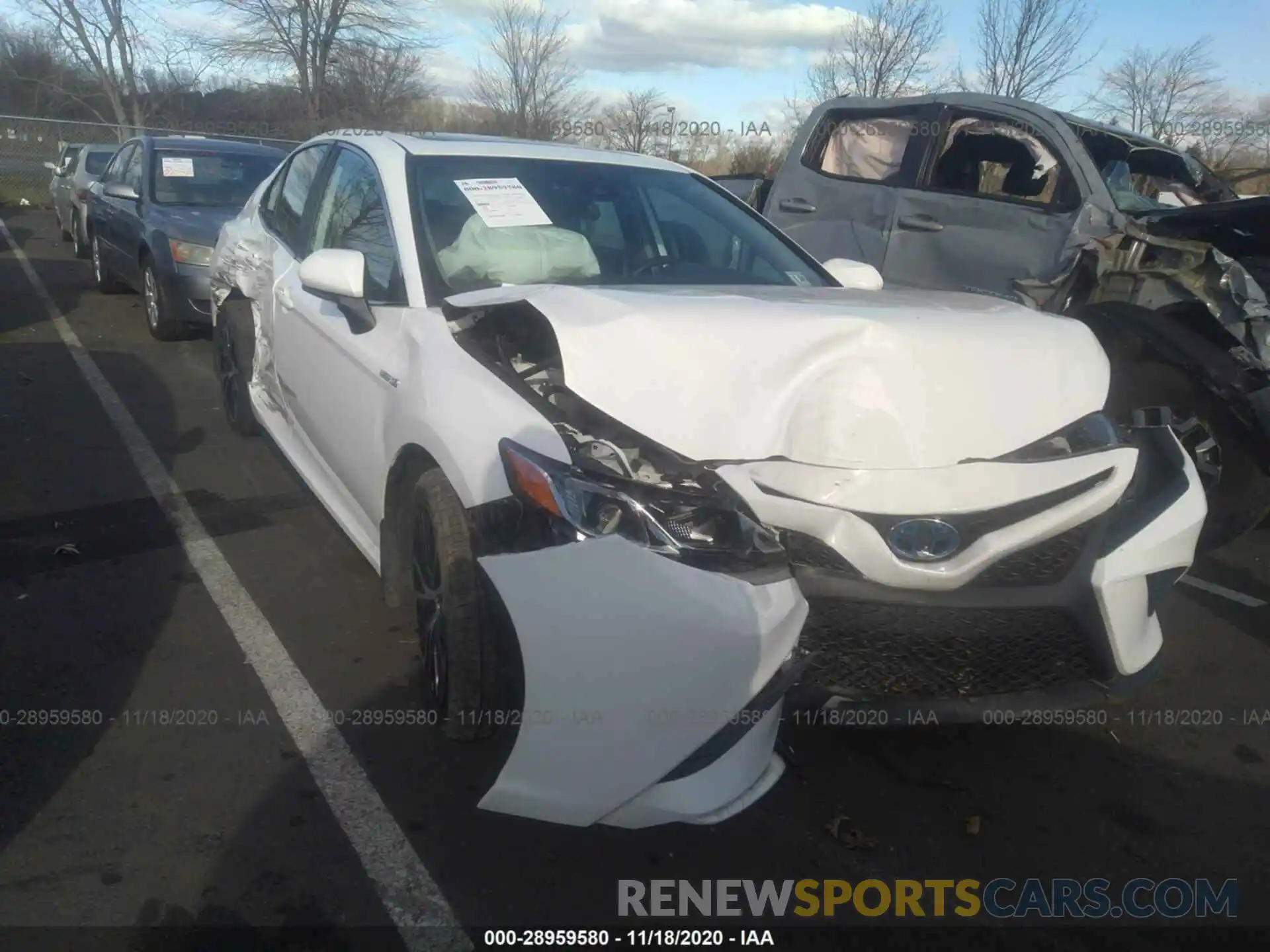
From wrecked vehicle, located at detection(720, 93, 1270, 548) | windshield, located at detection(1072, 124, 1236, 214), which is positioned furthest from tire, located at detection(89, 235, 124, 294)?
windshield, located at detection(1072, 124, 1236, 214)

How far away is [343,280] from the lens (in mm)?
3215

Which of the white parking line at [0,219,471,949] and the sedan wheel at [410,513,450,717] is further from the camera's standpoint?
the sedan wheel at [410,513,450,717]

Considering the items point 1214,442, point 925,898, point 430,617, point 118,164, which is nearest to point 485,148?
point 430,617

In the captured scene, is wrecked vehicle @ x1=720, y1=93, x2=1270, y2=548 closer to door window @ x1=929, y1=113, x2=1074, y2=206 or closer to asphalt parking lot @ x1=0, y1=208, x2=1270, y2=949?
door window @ x1=929, y1=113, x2=1074, y2=206

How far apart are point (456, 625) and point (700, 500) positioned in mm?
771

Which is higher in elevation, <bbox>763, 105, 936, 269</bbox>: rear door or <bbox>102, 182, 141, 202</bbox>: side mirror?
<bbox>763, 105, 936, 269</bbox>: rear door

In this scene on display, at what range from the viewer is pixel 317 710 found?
3.17m

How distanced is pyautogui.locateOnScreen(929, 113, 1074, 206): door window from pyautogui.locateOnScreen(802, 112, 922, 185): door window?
0.27m

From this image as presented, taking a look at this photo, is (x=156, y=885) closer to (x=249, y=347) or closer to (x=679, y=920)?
(x=679, y=920)

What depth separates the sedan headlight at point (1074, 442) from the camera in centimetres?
260

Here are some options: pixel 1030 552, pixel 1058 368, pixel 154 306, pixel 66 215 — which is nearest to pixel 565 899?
pixel 1030 552

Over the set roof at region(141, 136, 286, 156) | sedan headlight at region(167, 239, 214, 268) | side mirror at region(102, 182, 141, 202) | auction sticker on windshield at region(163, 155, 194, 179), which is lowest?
sedan headlight at region(167, 239, 214, 268)

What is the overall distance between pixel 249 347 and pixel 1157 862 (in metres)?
4.45

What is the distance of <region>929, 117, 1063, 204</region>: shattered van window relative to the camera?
19.2 feet
